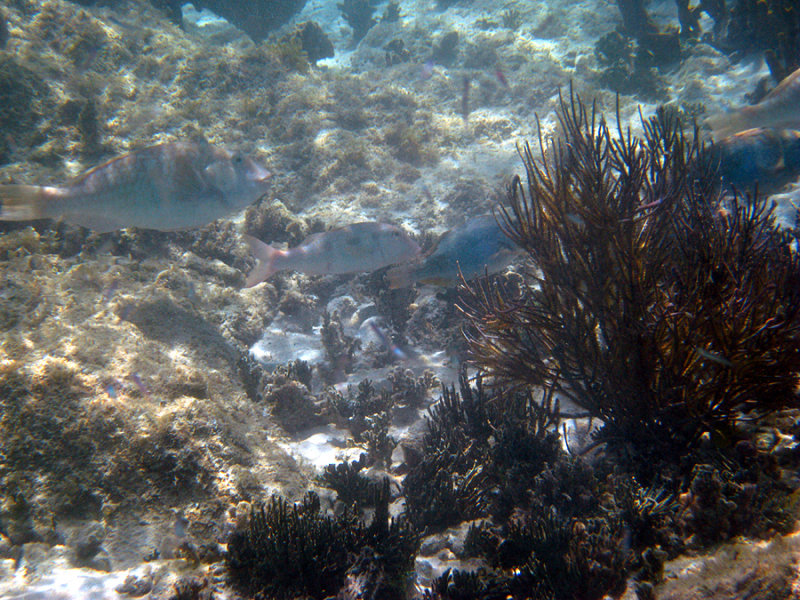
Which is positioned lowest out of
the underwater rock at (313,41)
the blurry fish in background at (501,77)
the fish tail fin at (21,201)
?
the fish tail fin at (21,201)

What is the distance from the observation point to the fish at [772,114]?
19.7 ft

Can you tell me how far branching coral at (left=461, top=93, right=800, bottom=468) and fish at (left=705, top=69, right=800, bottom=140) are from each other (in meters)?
4.54

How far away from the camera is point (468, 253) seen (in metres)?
4.18

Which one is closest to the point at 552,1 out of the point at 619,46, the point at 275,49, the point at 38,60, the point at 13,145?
the point at 619,46

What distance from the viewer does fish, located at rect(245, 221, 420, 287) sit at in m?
4.49

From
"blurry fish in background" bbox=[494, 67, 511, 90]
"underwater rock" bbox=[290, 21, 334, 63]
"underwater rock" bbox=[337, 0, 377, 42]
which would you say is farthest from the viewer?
"underwater rock" bbox=[337, 0, 377, 42]

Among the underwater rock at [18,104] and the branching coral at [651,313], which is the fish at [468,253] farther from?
the underwater rock at [18,104]

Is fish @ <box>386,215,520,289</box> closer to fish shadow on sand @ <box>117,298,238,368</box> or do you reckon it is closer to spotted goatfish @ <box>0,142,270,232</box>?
fish shadow on sand @ <box>117,298,238,368</box>

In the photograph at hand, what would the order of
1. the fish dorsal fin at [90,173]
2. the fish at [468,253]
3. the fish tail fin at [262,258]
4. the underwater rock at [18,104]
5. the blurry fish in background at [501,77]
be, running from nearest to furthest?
the fish dorsal fin at [90,173] < the fish at [468,253] < the fish tail fin at [262,258] < the underwater rock at [18,104] < the blurry fish in background at [501,77]

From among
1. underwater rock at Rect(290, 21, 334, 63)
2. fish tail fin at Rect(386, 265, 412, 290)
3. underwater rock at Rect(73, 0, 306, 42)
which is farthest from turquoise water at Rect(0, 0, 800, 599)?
underwater rock at Rect(73, 0, 306, 42)

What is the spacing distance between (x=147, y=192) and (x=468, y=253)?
11.5ft

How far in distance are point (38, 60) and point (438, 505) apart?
35.9ft

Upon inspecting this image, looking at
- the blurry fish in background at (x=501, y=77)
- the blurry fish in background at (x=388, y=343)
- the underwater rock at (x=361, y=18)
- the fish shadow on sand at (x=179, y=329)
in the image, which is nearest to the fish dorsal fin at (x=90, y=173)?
the fish shadow on sand at (x=179, y=329)

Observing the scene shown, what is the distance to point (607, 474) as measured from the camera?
271cm
